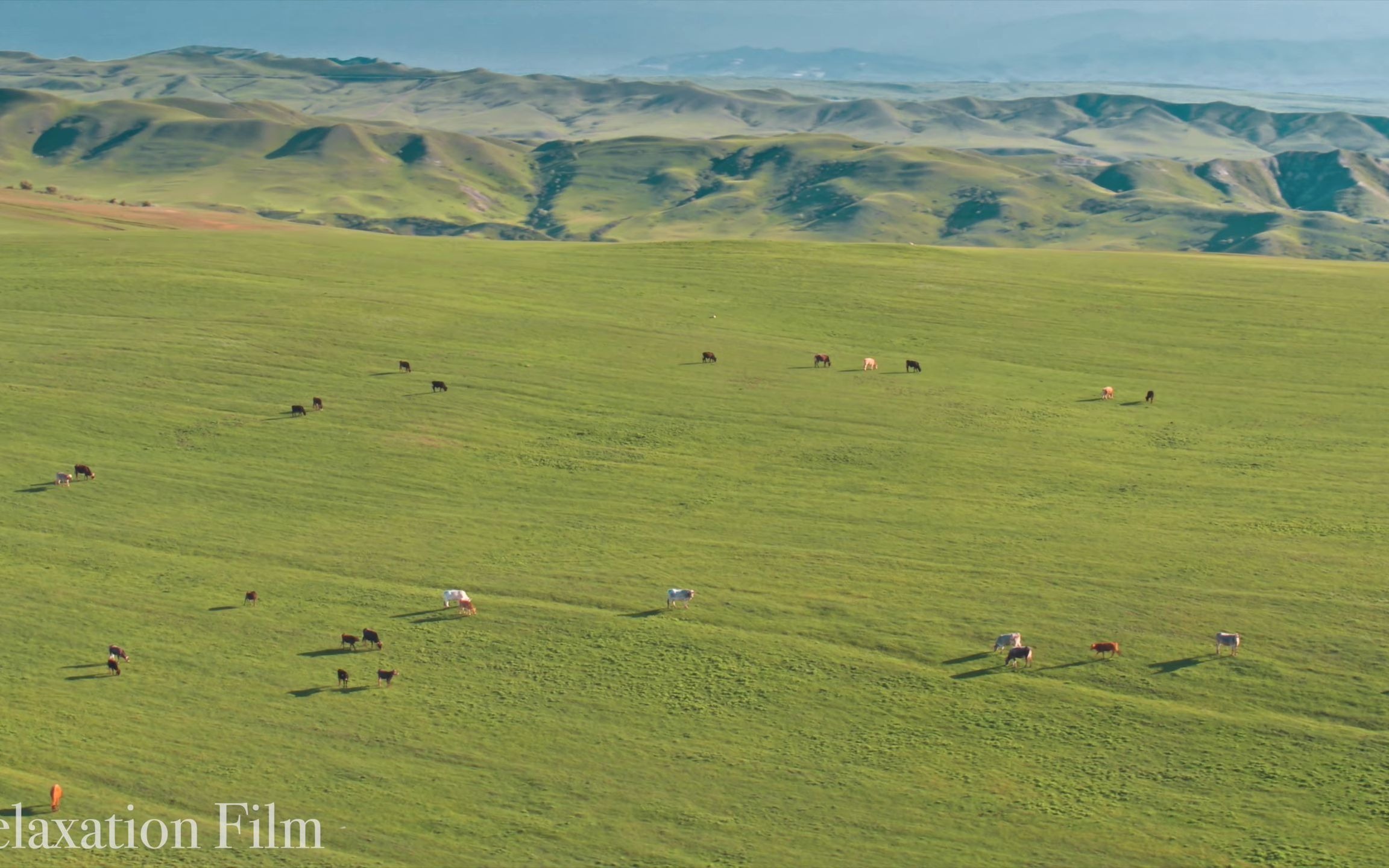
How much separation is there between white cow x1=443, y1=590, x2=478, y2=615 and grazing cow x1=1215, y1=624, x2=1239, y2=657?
2252 cm

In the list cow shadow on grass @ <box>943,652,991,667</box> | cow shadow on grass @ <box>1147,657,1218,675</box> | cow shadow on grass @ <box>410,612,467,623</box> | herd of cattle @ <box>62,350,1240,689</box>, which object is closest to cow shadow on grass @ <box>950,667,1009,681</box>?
herd of cattle @ <box>62,350,1240,689</box>

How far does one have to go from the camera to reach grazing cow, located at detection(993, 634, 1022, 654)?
37750 mm

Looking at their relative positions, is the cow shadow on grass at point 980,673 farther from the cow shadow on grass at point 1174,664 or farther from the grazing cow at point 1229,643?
the grazing cow at point 1229,643

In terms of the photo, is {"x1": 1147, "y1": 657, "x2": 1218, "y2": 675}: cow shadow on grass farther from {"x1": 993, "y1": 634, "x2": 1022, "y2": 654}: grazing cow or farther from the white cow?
the white cow

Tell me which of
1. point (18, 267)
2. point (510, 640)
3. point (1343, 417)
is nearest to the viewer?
point (510, 640)

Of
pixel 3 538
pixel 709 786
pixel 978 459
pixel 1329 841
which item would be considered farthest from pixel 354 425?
pixel 1329 841

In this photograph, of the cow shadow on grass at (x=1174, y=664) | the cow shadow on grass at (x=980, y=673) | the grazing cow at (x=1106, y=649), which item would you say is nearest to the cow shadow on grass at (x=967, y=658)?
Result: the cow shadow on grass at (x=980, y=673)

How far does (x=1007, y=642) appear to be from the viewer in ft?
124

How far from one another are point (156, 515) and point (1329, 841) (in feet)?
131

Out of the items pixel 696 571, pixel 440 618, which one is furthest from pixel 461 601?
pixel 696 571

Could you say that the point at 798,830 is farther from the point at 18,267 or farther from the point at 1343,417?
the point at 18,267

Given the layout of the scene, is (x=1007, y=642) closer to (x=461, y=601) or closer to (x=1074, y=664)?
(x=1074, y=664)

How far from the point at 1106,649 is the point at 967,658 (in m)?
4.08

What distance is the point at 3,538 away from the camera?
151 feet
